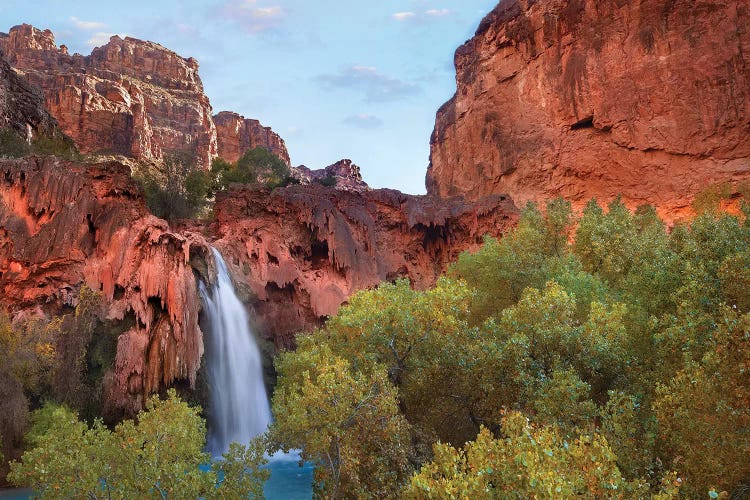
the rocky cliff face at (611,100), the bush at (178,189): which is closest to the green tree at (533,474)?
the bush at (178,189)

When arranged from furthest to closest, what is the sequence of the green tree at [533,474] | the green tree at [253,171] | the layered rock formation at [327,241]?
the green tree at [253,171]
the layered rock formation at [327,241]
the green tree at [533,474]

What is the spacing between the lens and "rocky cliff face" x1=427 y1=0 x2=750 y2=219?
42.1 metres

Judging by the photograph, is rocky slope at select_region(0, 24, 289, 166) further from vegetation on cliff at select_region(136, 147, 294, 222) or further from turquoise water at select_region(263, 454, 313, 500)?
turquoise water at select_region(263, 454, 313, 500)

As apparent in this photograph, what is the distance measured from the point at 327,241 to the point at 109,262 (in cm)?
1239

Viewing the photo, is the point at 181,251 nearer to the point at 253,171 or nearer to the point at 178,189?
the point at 178,189

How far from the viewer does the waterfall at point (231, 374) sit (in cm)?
2442

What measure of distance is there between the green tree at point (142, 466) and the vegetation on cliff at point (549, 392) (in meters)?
1.62

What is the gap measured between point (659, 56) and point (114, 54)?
10331 cm

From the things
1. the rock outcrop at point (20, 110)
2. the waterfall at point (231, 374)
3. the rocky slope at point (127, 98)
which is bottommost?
the waterfall at point (231, 374)

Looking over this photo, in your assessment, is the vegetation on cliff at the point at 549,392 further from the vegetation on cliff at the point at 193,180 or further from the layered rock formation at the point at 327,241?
the vegetation on cliff at the point at 193,180

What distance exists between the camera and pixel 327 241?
3259 centimetres

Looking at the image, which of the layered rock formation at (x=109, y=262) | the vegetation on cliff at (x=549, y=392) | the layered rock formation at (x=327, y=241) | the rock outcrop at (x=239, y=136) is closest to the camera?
the vegetation on cliff at (x=549, y=392)

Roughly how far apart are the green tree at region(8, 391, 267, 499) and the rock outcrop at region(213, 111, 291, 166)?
115104 millimetres

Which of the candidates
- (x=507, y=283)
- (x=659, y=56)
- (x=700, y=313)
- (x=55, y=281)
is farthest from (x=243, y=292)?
(x=659, y=56)
